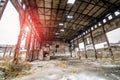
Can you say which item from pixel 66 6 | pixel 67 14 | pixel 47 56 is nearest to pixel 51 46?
pixel 47 56

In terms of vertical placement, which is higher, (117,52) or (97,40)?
(97,40)

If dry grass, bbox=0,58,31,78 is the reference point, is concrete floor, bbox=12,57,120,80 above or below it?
below

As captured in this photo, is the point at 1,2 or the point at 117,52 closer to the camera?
the point at 1,2

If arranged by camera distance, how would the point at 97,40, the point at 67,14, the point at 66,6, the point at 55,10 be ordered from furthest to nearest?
the point at 97,40, the point at 67,14, the point at 55,10, the point at 66,6

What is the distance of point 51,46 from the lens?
2722cm

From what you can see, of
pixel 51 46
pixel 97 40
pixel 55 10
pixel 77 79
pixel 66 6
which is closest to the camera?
pixel 77 79

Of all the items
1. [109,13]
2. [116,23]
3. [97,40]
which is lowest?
[97,40]

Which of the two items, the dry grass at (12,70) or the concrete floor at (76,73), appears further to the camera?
the dry grass at (12,70)

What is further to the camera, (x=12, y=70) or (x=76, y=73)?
(x=12, y=70)

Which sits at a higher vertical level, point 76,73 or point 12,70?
point 12,70

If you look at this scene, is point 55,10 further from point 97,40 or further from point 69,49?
point 69,49

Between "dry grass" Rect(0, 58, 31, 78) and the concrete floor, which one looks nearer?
the concrete floor

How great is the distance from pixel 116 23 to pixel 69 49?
18446 millimetres

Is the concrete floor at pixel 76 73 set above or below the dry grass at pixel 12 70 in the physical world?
below
